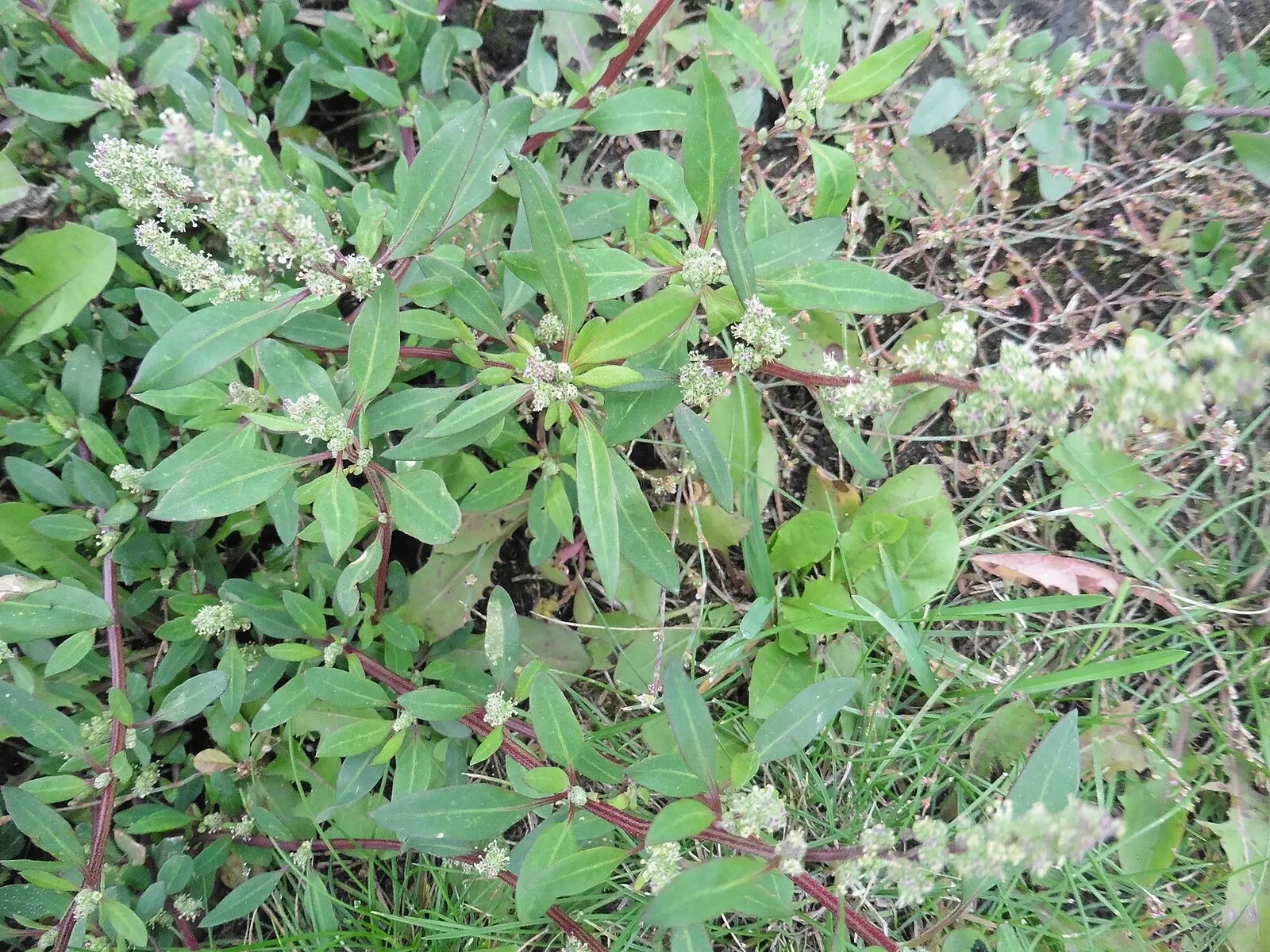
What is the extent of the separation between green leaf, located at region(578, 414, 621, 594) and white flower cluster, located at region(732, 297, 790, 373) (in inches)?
14.1

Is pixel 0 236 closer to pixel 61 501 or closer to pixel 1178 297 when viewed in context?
pixel 61 501

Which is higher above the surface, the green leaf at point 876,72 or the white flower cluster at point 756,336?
the green leaf at point 876,72

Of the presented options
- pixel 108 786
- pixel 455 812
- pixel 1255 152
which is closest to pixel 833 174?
pixel 1255 152

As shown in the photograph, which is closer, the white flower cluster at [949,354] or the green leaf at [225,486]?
the white flower cluster at [949,354]

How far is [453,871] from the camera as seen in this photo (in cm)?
255

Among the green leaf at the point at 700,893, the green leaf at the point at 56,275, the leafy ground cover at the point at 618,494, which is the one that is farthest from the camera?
the green leaf at the point at 56,275

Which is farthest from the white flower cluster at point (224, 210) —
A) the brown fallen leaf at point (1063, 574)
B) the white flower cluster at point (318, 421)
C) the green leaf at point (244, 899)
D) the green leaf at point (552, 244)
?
the brown fallen leaf at point (1063, 574)

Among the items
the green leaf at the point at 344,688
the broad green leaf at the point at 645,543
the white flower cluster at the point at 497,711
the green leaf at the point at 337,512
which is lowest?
the green leaf at the point at 344,688

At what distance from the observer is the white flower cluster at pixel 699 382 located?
1.76 metres

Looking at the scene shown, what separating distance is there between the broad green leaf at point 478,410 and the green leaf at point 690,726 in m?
0.66

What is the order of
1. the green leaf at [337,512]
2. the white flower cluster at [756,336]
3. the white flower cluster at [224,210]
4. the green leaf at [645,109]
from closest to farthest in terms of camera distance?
1. the white flower cluster at [224,210]
2. the white flower cluster at [756,336]
3. the green leaf at [337,512]
4. the green leaf at [645,109]

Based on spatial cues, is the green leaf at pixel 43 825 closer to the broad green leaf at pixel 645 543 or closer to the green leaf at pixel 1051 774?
the broad green leaf at pixel 645 543

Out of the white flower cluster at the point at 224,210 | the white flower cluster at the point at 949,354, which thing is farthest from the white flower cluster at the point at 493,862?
the white flower cluster at the point at 949,354

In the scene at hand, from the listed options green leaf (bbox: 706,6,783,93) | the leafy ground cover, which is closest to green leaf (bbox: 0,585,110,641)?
the leafy ground cover
